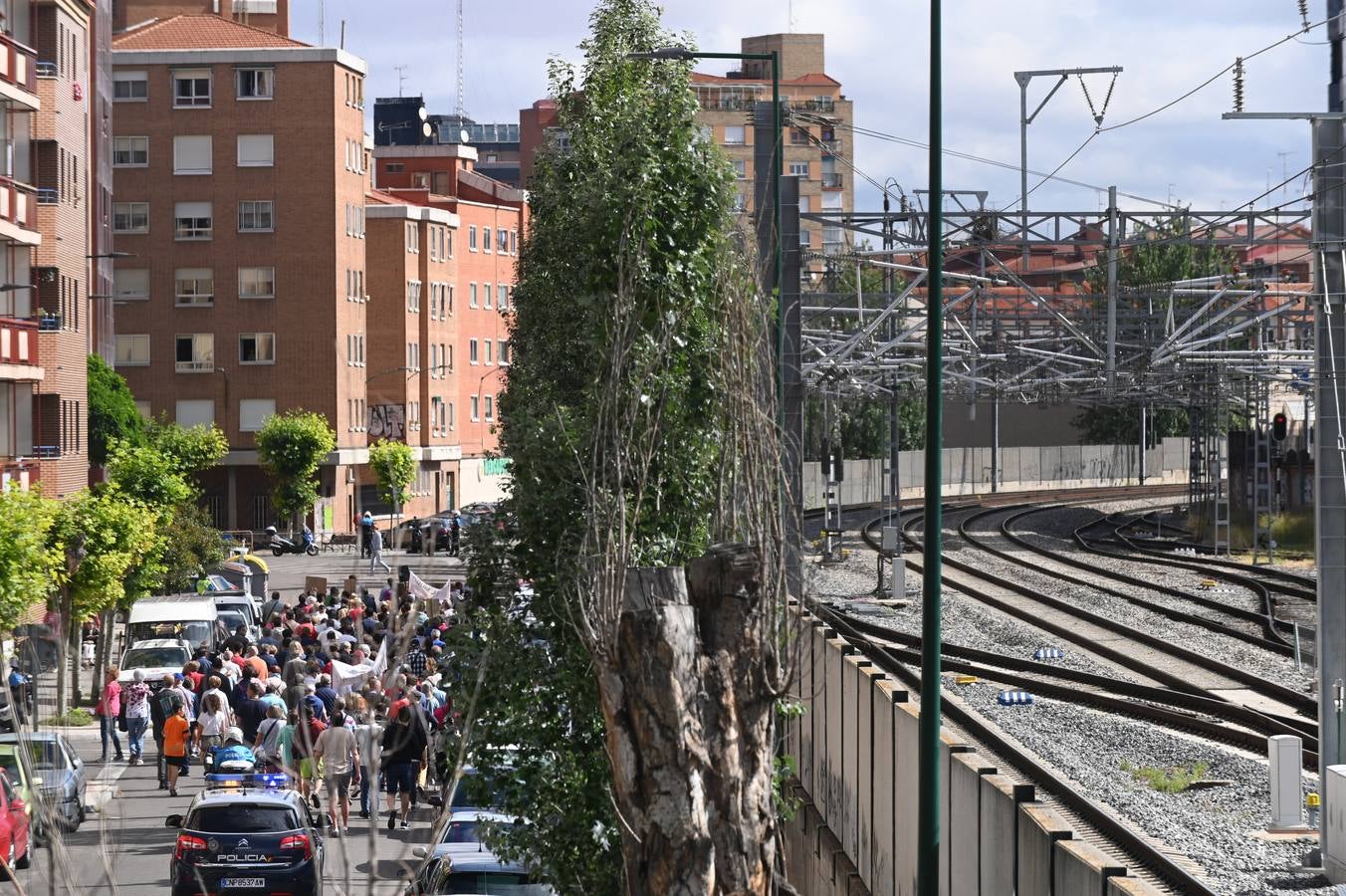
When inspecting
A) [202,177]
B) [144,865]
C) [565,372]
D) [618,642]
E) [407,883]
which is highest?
[202,177]

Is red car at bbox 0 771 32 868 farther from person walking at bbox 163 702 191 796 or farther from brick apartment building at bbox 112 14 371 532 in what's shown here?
brick apartment building at bbox 112 14 371 532

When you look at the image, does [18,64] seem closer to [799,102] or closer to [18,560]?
[18,560]

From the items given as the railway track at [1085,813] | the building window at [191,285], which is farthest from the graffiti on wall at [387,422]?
the railway track at [1085,813]

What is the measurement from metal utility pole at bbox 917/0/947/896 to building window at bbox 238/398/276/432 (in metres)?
72.3

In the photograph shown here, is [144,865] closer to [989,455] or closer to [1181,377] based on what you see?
[1181,377]

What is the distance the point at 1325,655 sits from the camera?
658 inches

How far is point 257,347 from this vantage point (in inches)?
3226

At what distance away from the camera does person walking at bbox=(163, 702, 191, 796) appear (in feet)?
74.8

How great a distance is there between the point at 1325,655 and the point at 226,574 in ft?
102

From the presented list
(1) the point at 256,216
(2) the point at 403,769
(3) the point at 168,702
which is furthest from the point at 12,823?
(1) the point at 256,216

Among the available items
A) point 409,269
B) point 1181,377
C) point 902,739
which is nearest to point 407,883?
point 902,739

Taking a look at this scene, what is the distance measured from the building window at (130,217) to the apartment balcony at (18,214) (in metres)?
41.5

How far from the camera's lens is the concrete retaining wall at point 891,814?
10391 millimetres

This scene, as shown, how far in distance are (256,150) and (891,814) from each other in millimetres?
70672
